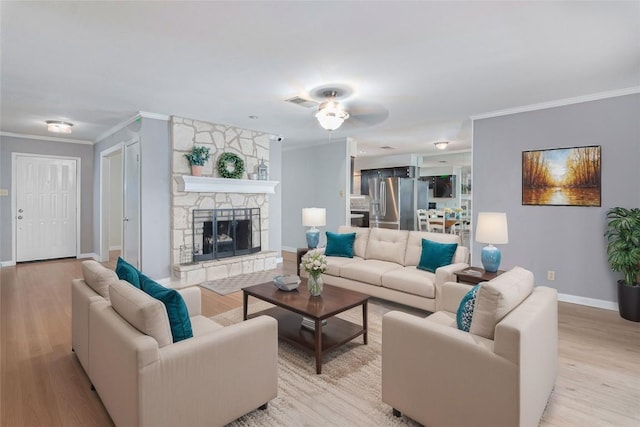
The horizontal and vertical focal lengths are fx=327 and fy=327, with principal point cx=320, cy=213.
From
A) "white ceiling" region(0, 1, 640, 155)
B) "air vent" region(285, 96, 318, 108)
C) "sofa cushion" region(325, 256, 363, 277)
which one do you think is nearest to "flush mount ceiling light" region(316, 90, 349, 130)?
"white ceiling" region(0, 1, 640, 155)

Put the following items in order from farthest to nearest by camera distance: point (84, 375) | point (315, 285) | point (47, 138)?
1. point (47, 138)
2. point (315, 285)
3. point (84, 375)

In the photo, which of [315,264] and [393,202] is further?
[393,202]

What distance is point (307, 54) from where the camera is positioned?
9.16 ft

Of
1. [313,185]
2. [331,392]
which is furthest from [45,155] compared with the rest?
[331,392]

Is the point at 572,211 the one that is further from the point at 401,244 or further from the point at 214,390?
the point at 214,390

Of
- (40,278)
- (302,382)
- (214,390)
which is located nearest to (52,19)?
(214,390)

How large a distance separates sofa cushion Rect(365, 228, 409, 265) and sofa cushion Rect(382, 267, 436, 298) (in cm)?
37

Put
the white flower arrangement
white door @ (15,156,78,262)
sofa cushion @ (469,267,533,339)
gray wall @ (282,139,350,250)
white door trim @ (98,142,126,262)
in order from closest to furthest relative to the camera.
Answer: sofa cushion @ (469,267,533,339)
the white flower arrangement
white door @ (15,156,78,262)
white door trim @ (98,142,126,262)
gray wall @ (282,139,350,250)

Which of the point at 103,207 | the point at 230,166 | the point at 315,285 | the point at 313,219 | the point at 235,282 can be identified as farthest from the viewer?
the point at 103,207

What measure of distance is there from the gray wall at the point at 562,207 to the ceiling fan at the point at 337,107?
5.53ft

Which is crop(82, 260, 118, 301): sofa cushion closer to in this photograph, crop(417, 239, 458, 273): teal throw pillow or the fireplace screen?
the fireplace screen

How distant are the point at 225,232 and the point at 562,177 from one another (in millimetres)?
4982

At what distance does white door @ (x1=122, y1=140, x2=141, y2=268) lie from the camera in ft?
16.3

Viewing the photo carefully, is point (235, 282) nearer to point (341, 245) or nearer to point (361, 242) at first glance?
point (341, 245)
